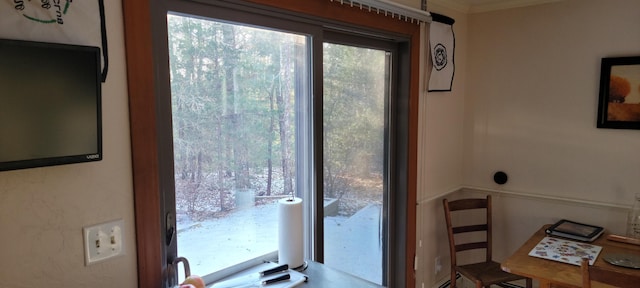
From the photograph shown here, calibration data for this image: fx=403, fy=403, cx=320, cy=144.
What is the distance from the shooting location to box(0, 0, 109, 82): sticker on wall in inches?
37.7

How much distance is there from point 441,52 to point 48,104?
88.8 inches

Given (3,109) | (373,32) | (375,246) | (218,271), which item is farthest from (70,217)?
(375,246)


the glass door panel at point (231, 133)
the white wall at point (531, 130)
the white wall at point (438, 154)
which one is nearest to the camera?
the glass door panel at point (231, 133)

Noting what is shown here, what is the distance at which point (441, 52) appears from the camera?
263 cm

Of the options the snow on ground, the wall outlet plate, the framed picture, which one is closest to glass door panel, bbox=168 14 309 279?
the snow on ground

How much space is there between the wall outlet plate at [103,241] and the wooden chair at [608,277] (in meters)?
1.69

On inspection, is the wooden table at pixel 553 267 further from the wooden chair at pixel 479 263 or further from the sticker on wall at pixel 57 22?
the sticker on wall at pixel 57 22

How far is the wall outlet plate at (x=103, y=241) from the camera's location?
1140mm

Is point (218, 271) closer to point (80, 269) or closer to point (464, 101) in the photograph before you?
point (80, 269)

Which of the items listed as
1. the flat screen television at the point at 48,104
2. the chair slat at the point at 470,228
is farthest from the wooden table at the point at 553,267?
the flat screen television at the point at 48,104

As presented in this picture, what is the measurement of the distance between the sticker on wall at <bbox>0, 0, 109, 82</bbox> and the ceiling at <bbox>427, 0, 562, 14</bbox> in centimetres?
209

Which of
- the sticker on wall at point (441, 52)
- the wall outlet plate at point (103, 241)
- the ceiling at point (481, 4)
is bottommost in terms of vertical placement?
the wall outlet plate at point (103, 241)

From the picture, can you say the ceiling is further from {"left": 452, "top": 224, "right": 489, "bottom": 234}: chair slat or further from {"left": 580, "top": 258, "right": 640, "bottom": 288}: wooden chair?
{"left": 580, "top": 258, "right": 640, "bottom": 288}: wooden chair

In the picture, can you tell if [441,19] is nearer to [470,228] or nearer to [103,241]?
[470,228]
